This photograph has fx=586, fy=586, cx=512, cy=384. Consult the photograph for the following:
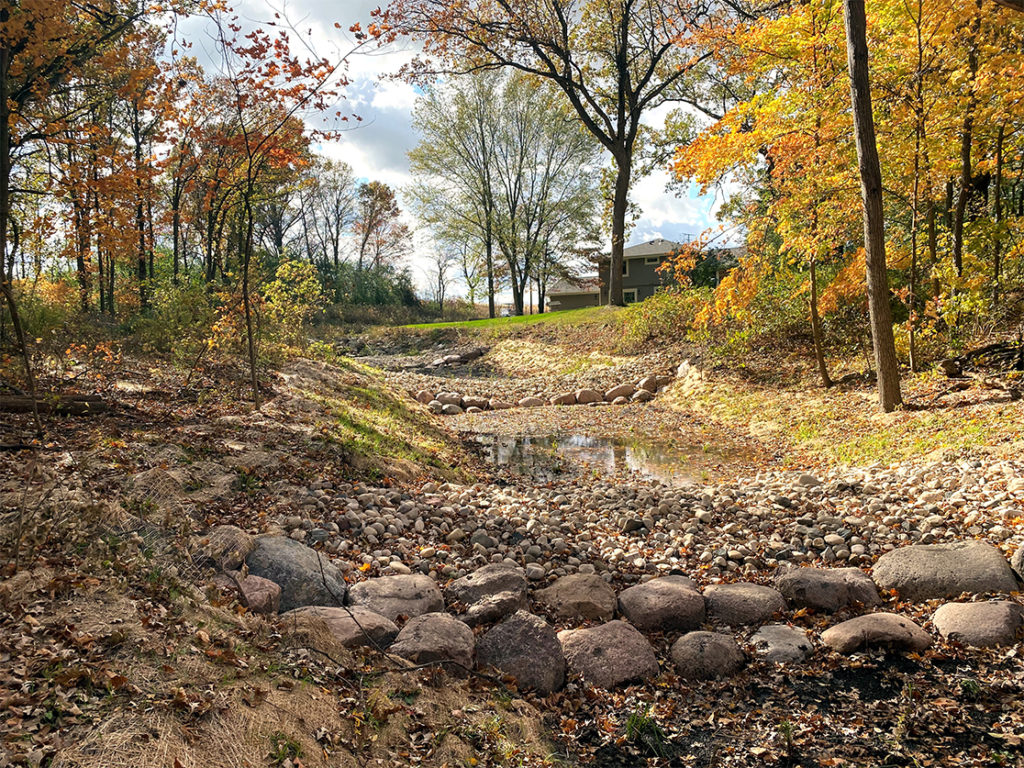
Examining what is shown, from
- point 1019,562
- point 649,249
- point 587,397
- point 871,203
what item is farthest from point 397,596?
point 649,249

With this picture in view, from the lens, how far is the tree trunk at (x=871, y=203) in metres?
7.49

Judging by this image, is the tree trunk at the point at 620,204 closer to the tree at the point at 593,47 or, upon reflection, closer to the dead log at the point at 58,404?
the tree at the point at 593,47

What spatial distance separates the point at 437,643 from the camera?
10.4 ft

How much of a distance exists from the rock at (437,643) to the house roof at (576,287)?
3597 centimetres

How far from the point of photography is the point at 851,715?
9.45 ft

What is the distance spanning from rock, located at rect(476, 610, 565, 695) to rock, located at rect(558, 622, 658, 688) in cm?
11

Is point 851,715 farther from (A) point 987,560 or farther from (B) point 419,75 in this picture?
(B) point 419,75

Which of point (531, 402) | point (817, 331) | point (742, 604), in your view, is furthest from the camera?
point (531, 402)

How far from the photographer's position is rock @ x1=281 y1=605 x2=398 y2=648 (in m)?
3.15

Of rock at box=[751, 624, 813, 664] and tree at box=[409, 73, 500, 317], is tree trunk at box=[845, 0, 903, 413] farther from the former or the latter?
tree at box=[409, 73, 500, 317]

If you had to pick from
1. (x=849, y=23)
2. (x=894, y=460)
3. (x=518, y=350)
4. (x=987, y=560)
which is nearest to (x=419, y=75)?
(x=518, y=350)

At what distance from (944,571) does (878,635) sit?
957mm

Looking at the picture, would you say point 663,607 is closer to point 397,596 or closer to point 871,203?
point 397,596

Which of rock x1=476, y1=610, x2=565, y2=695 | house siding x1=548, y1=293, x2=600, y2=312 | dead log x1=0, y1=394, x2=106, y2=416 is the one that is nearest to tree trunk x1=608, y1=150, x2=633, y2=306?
dead log x1=0, y1=394, x2=106, y2=416
